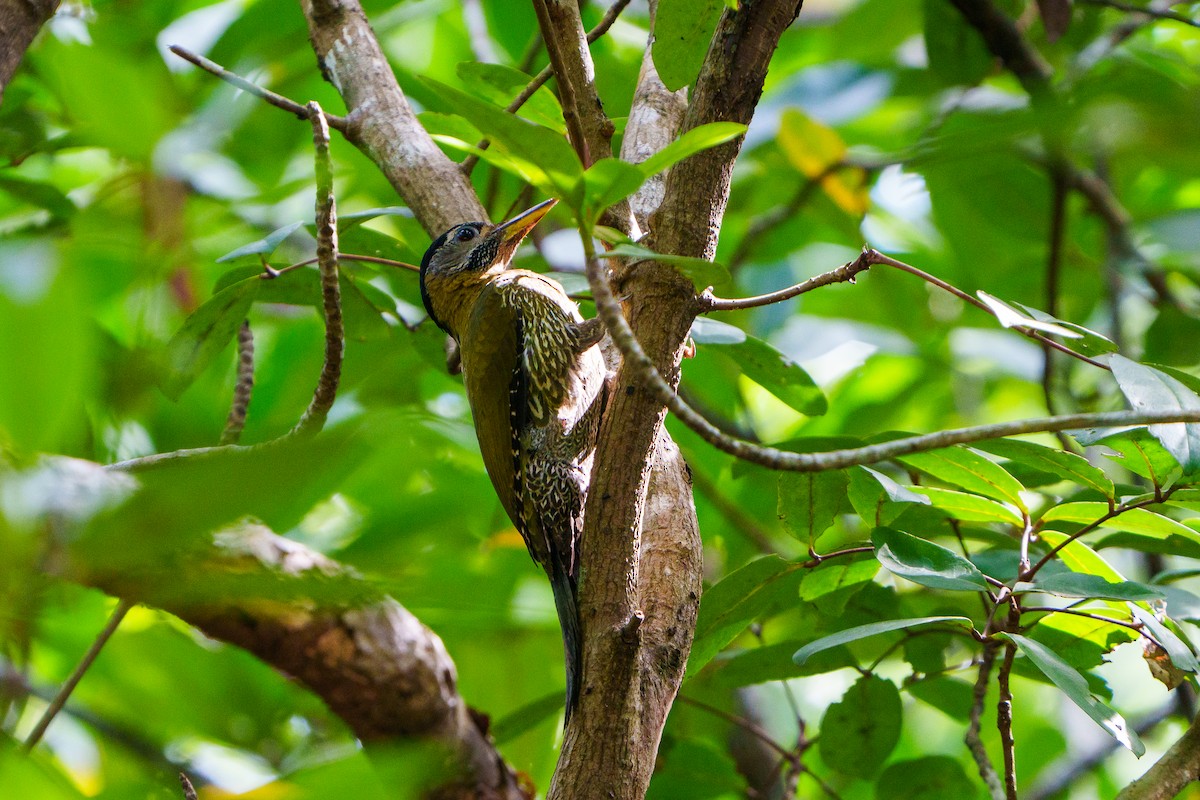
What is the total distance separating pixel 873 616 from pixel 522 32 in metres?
2.06

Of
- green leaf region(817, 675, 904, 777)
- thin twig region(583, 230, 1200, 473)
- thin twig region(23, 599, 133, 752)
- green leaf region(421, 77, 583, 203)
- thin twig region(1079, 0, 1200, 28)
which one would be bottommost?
green leaf region(817, 675, 904, 777)

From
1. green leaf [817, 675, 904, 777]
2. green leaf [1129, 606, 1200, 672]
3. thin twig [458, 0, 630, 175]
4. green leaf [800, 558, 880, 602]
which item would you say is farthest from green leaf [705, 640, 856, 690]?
thin twig [458, 0, 630, 175]

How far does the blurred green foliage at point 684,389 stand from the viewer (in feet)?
1.65

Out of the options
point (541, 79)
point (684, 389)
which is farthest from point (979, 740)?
point (684, 389)

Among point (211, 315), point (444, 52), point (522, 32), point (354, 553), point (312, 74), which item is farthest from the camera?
point (444, 52)

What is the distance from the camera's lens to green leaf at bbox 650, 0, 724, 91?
1431mm

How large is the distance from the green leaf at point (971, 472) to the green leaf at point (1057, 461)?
1.5 inches

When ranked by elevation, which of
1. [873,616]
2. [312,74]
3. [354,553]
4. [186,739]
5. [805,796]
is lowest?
[805,796]

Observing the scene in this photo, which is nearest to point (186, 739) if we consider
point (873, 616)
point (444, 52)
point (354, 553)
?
point (354, 553)

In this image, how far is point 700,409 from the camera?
318 cm

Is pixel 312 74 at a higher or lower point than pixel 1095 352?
higher

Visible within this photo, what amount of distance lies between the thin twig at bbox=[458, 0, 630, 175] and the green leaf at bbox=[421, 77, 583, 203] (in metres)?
0.64

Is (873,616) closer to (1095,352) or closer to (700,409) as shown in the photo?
(1095,352)

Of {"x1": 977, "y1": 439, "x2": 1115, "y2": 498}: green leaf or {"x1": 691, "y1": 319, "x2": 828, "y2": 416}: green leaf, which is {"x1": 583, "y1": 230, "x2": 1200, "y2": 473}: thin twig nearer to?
{"x1": 977, "y1": 439, "x2": 1115, "y2": 498}: green leaf
